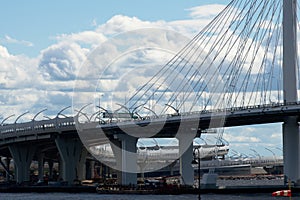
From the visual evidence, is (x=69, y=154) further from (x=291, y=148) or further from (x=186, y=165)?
(x=291, y=148)

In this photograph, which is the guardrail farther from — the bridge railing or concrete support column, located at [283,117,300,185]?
concrete support column, located at [283,117,300,185]

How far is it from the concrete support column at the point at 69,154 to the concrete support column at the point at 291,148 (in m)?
48.1

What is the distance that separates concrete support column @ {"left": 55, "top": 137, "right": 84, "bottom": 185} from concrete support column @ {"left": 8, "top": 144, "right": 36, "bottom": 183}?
1231 centimetres

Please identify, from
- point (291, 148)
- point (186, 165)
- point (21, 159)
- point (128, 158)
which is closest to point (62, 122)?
point (21, 159)

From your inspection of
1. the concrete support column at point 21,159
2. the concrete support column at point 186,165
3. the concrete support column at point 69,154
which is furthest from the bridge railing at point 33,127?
the concrete support column at point 186,165

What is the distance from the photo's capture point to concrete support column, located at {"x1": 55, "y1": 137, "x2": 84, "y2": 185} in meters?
159

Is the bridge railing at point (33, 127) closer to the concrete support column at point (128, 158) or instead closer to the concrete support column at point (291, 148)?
the concrete support column at point (128, 158)

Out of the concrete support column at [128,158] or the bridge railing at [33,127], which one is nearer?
the concrete support column at [128,158]

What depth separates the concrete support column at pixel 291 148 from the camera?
399 feet

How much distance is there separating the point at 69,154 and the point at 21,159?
15.0 meters

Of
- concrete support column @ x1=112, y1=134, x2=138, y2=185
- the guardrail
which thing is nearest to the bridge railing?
the guardrail

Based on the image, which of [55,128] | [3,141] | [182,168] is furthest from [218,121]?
[3,141]

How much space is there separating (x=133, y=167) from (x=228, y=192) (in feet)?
75.5

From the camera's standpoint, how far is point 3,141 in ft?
552
